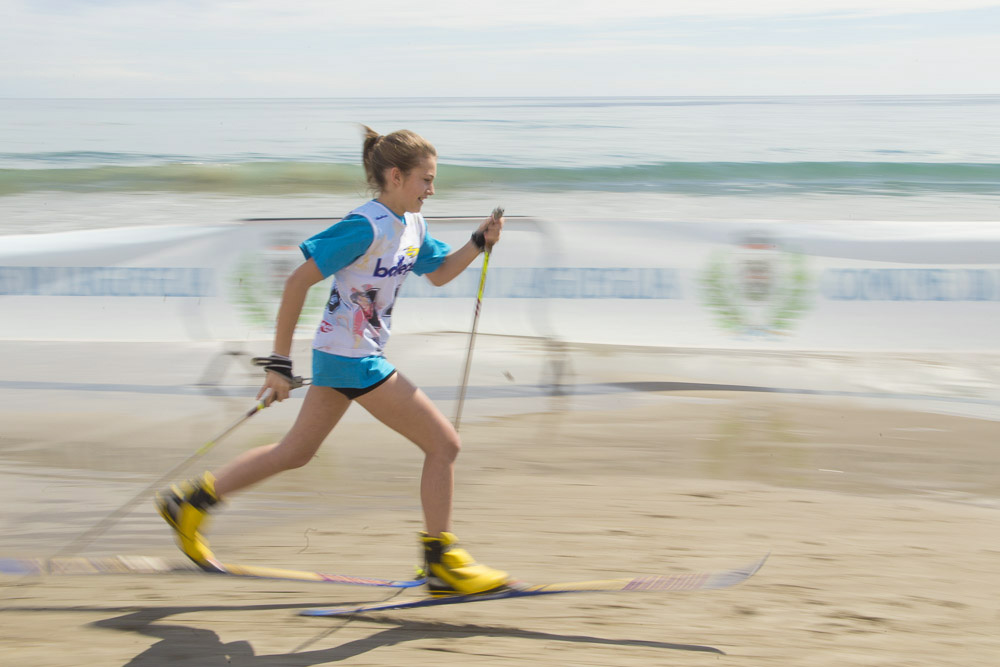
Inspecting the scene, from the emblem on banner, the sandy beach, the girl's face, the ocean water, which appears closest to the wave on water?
the ocean water

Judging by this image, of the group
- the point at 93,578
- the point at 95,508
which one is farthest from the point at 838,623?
the point at 95,508

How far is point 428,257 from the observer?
10.2 feet

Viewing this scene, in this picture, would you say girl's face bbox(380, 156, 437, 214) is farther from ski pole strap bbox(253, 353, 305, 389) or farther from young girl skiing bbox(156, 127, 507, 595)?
ski pole strap bbox(253, 353, 305, 389)

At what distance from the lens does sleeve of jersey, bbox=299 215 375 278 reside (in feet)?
8.80

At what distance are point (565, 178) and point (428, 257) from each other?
19.3 metres

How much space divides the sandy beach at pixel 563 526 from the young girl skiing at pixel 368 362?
0.84 feet

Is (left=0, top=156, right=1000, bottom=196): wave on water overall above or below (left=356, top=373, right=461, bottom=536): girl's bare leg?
above

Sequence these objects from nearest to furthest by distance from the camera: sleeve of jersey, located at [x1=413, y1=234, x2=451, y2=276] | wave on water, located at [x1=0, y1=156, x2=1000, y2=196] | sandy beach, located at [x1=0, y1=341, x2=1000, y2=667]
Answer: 1. sandy beach, located at [x1=0, y1=341, x2=1000, y2=667]
2. sleeve of jersey, located at [x1=413, y1=234, x2=451, y2=276]
3. wave on water, located at [x1=0, y1=156, x2=1000, y2=196]

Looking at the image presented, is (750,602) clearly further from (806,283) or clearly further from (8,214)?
(8,214)

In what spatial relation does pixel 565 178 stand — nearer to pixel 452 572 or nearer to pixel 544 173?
pixel 544 173

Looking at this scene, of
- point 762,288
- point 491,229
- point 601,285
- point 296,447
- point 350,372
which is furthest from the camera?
point 601,285

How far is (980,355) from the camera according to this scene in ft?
21.5

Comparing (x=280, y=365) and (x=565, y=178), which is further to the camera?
(x=565, y=178)

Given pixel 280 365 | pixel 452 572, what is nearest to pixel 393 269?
pixel 280 365
